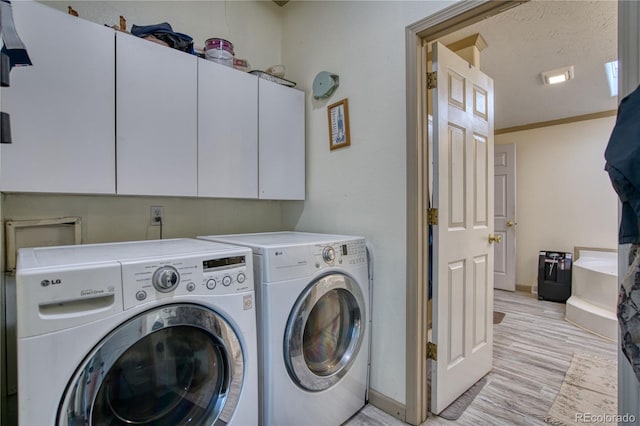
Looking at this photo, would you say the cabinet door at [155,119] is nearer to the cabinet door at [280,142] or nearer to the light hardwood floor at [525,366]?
the cabinet door at [280,142]

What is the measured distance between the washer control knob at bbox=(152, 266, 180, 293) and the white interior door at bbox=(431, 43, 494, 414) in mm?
1303

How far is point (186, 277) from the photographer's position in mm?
1089

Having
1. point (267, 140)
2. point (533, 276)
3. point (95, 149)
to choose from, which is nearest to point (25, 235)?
point (95, 149)

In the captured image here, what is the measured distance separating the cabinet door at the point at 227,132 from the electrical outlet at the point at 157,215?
1.12 feet

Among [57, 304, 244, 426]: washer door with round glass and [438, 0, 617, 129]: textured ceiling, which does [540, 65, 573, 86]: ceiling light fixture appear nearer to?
[438, 0, 617, 129]: textured ceiling

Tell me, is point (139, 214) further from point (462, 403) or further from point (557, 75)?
point (557, 75)

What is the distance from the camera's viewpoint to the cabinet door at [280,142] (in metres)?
2.02

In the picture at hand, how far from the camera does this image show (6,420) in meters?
1.34

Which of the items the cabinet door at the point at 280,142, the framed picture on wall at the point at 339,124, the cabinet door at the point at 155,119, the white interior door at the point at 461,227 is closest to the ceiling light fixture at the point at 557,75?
the white interior door at the point at 461,227

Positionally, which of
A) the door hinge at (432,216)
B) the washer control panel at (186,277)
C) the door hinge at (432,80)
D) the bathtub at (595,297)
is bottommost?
the bathtub at (595,297)

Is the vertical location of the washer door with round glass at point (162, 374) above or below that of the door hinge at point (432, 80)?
below

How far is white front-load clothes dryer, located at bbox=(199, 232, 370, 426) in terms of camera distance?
1.33 meters

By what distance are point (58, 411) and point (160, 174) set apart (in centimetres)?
106

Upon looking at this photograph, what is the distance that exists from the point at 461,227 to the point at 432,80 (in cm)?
86
